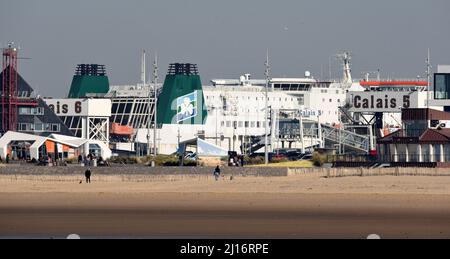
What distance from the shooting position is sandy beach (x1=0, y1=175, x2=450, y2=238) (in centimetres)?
3288

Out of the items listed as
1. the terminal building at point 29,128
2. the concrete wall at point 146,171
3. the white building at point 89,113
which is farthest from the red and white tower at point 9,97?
the concrete wall at point 146,171

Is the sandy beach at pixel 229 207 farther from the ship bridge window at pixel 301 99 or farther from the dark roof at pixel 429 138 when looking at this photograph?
the ship bridge window at pixel 301 99

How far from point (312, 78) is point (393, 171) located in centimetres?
8573

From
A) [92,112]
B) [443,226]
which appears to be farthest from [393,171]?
[92,112]

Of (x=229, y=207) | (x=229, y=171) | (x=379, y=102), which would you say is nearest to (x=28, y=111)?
(x=379, y=102)

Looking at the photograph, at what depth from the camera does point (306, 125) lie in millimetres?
→ 118000

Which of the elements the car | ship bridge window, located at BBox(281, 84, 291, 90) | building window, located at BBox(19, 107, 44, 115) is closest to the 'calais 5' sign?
the car

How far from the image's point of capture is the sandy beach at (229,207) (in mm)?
32875

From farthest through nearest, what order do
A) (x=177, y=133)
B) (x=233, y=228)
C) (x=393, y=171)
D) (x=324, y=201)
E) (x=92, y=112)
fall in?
(x=177, y=133) < (x=92, y=112) < (x=393, y=171) < (x=324, y=201) < (x=233, y=228)

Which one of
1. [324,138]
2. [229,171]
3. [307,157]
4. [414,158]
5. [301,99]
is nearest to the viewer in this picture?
[229,171]

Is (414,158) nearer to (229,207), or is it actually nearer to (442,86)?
(442,86)

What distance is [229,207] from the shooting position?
141 ft

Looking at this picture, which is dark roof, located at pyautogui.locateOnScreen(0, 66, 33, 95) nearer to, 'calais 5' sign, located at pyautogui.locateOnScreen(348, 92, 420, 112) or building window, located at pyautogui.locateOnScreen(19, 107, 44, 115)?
building window, located at pyautogui.locateOnScreen(19, 107, 44, 115)
